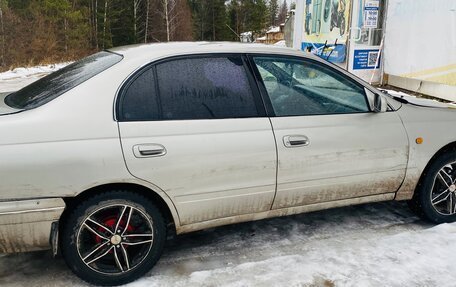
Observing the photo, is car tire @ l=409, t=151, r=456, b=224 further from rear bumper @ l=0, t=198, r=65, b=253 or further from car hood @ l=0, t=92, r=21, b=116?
car hood @ l=0, t=92, r=21, b=116

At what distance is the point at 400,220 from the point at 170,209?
2.31 meters

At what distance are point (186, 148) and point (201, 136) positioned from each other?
0.47ft

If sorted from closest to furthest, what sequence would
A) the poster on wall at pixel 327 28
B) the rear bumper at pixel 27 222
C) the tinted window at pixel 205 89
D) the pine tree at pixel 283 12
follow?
1. the rear bumper at pixel 27 222
2. the tinted window at pixel 205 89
3. the poster on wall at pixel 327 28
4. the pine tree at pixel 283 12

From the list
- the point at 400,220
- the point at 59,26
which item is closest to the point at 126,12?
the point at 59,26

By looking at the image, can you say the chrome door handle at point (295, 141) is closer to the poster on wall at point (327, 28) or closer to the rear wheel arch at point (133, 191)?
the rear wheel arch at point (133, 191)

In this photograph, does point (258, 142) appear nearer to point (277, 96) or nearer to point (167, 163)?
point (277, 96)

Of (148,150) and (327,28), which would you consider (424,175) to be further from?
(327,28)

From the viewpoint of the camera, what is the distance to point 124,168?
109 inches

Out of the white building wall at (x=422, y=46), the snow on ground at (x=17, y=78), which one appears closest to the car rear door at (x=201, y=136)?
the white building wall at (x=422, y=46)

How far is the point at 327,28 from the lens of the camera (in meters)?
13.6

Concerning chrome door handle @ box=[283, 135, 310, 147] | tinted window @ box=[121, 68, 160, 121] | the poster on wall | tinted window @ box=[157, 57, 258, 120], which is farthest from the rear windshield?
the poster on wall

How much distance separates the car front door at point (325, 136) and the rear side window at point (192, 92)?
0.65ft

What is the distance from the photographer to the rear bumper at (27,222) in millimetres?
2607

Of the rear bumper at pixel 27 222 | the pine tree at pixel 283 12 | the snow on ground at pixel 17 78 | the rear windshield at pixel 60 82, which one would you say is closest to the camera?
the rear bumper at pixel 27 222
